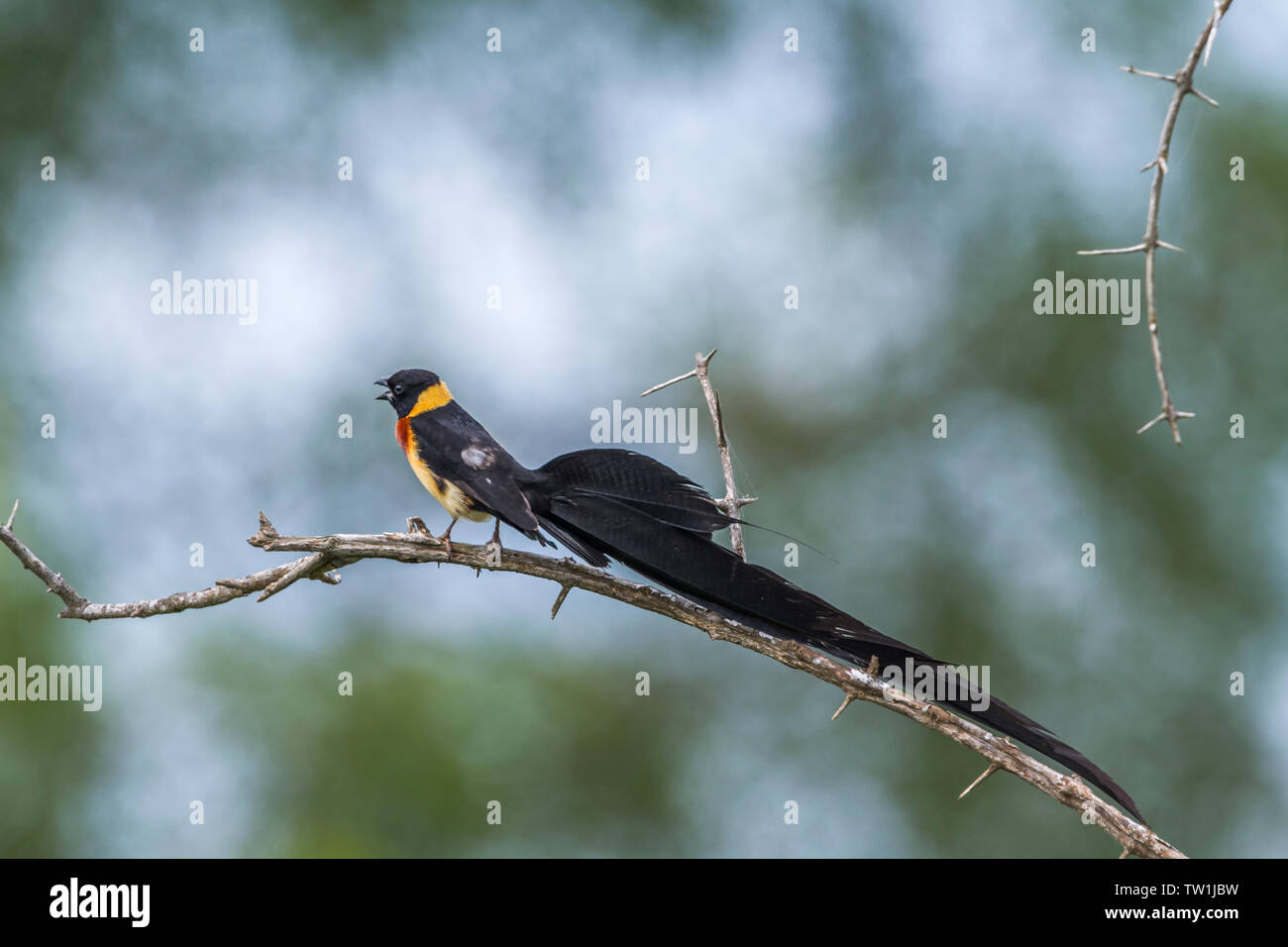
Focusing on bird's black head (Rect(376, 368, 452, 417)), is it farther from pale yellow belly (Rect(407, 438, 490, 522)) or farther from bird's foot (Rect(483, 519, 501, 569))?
bird's foot (Rect(483, 519, 501, 569))

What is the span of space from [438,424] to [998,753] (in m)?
1.64

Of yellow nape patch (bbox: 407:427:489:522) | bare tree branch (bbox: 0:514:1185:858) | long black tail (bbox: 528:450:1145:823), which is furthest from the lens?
yellow nape patch (bbox: 407:427:489:522)

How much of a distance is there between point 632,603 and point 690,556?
0.67 ft

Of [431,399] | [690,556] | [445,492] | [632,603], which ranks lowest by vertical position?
[632,603]

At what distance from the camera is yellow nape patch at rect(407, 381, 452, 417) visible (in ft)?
10.3

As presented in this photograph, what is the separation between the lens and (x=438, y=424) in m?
3.01

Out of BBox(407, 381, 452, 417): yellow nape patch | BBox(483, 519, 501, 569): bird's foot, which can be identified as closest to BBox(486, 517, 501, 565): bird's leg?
BBox(483, 519, 501, 569): bird's foot

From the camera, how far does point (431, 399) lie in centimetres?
317

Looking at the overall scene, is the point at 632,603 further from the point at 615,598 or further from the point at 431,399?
the point at 431,399

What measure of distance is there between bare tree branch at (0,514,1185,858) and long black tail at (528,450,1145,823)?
4 centimetres

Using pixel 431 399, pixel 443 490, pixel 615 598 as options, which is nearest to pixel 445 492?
pixel 443 490

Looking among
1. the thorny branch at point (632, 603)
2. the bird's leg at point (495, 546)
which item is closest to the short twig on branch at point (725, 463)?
the thorny branch at point (632, 603)

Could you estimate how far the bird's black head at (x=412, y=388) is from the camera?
3.18 meters

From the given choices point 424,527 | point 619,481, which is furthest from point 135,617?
point 619,481
